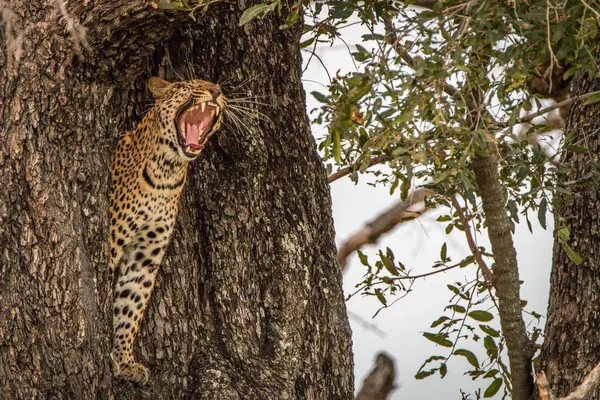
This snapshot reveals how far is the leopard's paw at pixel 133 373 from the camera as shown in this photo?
407 cm

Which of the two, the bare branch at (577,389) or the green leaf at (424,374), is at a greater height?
the green leaf at (424,374)

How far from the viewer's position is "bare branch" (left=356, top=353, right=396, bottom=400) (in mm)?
4660

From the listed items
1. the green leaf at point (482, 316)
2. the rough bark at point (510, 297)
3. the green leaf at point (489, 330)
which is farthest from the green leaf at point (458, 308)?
the rough bark at point (510, 297)

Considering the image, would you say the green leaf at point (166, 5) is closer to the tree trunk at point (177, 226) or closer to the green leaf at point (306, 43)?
the tree trunk at point (177, 226)

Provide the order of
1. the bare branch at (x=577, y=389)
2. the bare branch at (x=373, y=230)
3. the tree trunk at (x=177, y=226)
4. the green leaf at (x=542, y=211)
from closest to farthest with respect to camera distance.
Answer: the bare branch at (x=577, y=389), the tree trunk at (x=177, y=226), the green leaf at (x=542, y=211), the bare branch at (x=373, y=230)

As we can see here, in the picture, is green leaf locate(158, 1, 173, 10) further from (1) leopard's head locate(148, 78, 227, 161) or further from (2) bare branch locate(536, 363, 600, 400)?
(2) bare branch locate(536, 363, 600, 400)

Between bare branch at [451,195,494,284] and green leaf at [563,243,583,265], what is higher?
bare branch at [451,195,494,284]

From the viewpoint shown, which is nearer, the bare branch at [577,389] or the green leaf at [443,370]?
the bare branch at [577,389]

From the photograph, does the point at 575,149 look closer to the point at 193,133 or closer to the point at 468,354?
the point at 468,354

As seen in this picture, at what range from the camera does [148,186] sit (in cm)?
424

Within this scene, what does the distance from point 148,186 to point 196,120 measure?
37cm

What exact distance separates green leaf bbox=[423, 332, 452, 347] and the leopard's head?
70.0 inches

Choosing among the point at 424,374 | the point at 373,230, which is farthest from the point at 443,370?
the point at 373,230

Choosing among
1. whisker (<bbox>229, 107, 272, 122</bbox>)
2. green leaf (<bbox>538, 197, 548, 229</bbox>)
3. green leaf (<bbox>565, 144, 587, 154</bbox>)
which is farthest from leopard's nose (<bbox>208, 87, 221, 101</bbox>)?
green leaf (<bbox>565, 144, 587, 154</bbox>)
